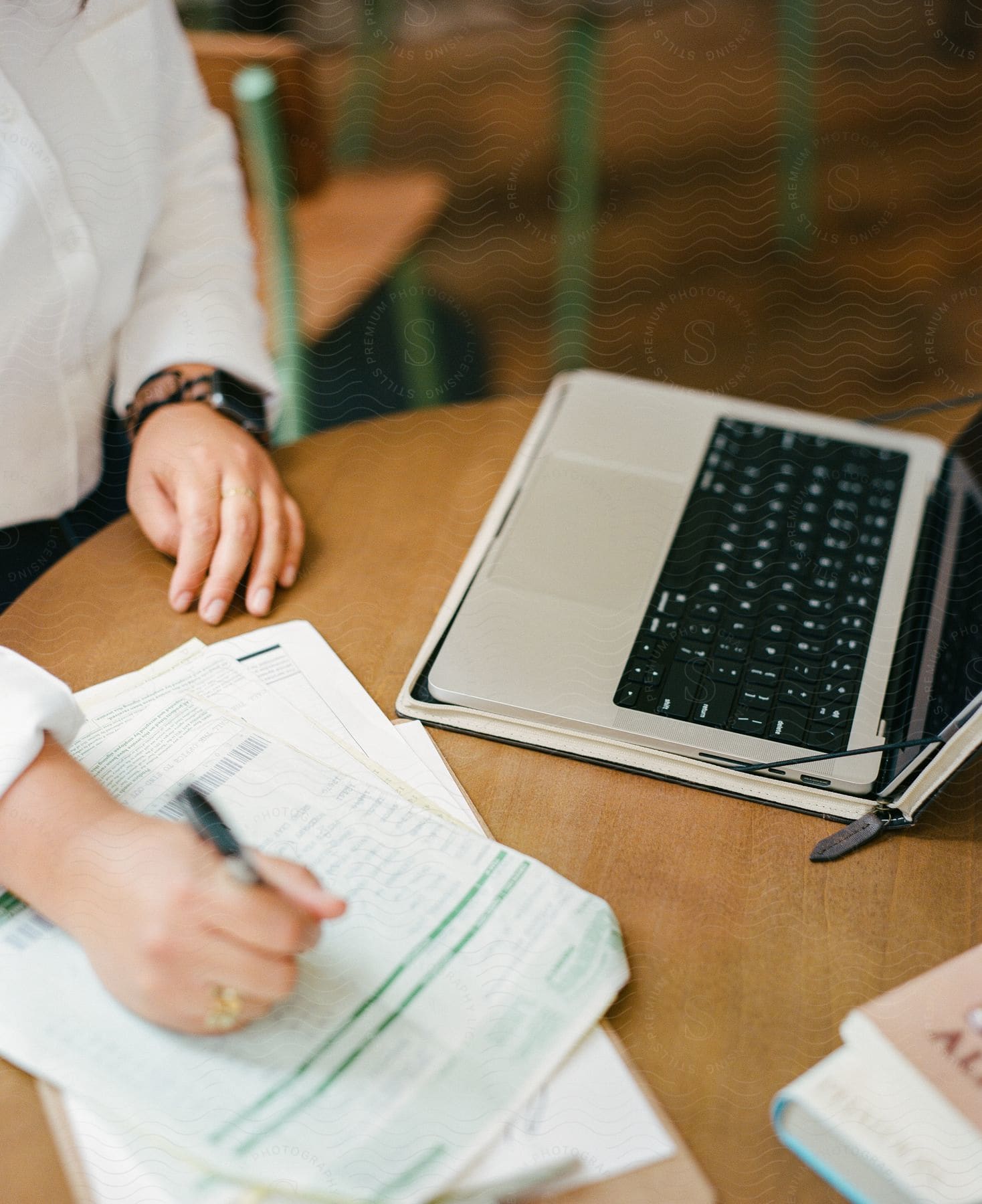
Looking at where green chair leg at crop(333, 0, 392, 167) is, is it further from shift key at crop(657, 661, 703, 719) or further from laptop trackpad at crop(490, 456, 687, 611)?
shift key at crop(657, 661, 703, 719)

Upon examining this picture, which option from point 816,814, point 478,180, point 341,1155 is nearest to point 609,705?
point 816,814

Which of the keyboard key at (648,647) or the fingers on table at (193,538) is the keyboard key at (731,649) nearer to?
the keyboard key at (648,647)

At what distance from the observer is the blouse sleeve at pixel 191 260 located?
625 millimetres

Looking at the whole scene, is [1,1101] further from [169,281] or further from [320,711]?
[169,281]

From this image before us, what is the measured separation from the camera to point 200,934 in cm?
33

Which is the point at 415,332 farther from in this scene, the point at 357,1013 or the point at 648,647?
the point at 357,1013

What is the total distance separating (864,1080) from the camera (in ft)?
1.06

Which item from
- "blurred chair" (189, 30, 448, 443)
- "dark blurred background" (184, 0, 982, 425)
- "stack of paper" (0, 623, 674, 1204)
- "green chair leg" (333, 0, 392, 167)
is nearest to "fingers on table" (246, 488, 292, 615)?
"stack of paper" (0, 623, 674, 1204)

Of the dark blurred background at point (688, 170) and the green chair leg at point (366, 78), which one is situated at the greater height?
the green chair leg at point (366, 78)

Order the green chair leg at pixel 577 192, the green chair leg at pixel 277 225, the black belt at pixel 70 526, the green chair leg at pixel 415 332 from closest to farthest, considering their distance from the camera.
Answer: the black belt at pixel 70 526, the green chair leg at pixel 277 225, the green chair leg at pixel 415 332, the green chair leg at pixel 577 192

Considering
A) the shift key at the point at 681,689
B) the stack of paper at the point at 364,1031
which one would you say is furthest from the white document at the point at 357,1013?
the shift key at the point at 681,689

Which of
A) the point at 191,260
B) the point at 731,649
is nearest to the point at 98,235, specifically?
the point at 191,260

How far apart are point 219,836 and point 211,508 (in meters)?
0.24

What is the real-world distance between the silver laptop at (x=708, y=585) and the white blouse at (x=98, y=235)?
22 centimetres
